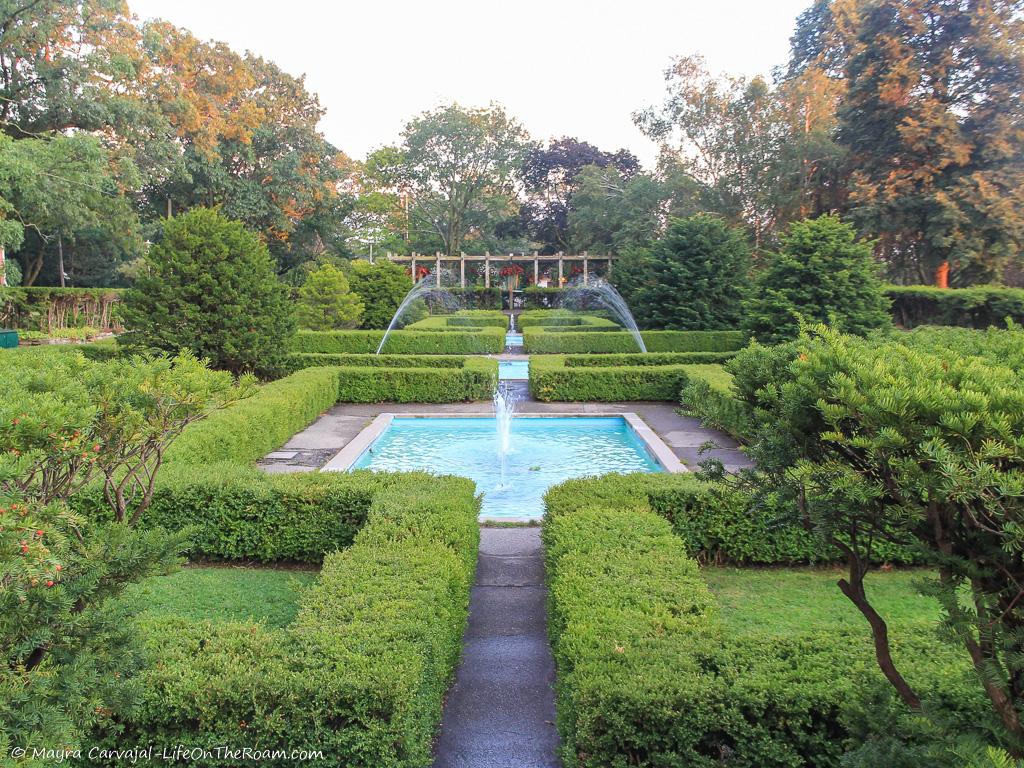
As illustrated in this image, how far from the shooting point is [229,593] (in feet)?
16.3

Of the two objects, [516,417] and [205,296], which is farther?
[516,417]

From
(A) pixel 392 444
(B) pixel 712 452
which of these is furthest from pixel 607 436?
(A) pixel 392 444

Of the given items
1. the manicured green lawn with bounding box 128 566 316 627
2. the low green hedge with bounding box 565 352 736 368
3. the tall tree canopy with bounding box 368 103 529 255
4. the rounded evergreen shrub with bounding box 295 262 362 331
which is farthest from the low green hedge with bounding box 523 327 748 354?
the tall tree canopy with bounding box 368 103 529 255

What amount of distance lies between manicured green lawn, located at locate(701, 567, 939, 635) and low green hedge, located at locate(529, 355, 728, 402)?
25.3 feet

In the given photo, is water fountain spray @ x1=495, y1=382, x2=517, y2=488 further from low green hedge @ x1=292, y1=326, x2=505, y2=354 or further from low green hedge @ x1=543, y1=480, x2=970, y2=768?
low green hedge @ x1=543, y1=480, x2=970, y2=768

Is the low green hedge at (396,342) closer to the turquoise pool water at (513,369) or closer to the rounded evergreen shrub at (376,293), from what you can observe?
the turquoise pool water at (513,369)

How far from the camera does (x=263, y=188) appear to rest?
30344mm

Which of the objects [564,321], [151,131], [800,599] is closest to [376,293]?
[564,321]

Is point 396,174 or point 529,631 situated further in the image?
point 396,174

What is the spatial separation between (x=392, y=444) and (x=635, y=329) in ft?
34.6

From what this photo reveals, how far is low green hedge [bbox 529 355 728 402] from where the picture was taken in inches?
513

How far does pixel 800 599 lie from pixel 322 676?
327 cm

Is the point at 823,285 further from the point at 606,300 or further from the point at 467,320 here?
the point at 606,300

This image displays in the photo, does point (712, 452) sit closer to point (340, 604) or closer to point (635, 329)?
point (340, 604)
